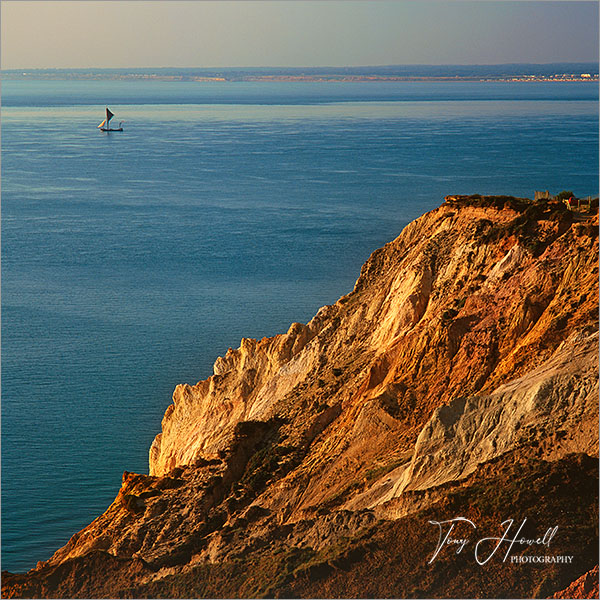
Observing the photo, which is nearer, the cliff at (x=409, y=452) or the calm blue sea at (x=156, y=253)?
the cliff at (x=409, y=452)

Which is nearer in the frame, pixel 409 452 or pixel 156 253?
pixel 409 452

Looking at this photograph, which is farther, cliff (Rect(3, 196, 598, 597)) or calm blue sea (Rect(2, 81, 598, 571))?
calm blue sea (Rect(2, 81, 598, 571))

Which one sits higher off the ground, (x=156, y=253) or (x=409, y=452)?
(x=409, y=452)

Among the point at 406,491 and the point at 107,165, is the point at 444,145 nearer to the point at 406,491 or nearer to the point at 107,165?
the point at 107,165

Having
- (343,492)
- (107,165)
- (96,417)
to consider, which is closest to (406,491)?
(343,492)
